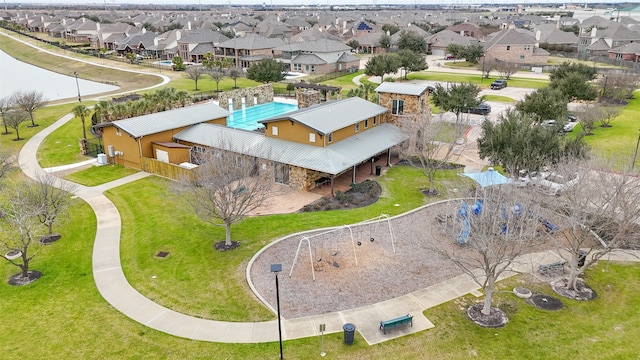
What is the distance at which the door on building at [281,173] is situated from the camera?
110 ft

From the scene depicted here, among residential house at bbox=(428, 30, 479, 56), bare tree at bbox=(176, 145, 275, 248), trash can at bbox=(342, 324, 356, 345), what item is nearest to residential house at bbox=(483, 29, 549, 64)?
residential house at bbox=(428, 30, 479, 56)

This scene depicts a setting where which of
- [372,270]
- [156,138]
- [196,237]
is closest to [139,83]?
[156,138]

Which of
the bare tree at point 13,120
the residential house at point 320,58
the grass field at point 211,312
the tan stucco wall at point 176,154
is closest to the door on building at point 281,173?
the grass field at point 211,312

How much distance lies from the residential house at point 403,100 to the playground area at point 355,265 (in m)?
15.6

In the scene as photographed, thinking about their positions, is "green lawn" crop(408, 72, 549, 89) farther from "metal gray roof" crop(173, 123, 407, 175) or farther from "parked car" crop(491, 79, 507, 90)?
"metal gray roof" crop(173, 123, 407, 175)

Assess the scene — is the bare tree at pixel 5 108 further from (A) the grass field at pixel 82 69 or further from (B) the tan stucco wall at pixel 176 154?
(B) the tan stucco wall at pixel 176 154

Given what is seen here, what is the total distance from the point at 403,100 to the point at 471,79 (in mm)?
44924

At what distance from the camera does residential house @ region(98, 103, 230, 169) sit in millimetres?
36344

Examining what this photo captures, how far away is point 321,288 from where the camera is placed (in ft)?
66.9

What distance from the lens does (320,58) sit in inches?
3440

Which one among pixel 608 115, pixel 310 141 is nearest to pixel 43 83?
pixel 310 141

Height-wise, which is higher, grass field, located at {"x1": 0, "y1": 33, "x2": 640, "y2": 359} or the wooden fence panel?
the wooden fence panel

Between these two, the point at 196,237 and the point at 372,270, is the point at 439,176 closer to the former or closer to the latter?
the point at 372,270

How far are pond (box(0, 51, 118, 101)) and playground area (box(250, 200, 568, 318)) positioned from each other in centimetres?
5755
